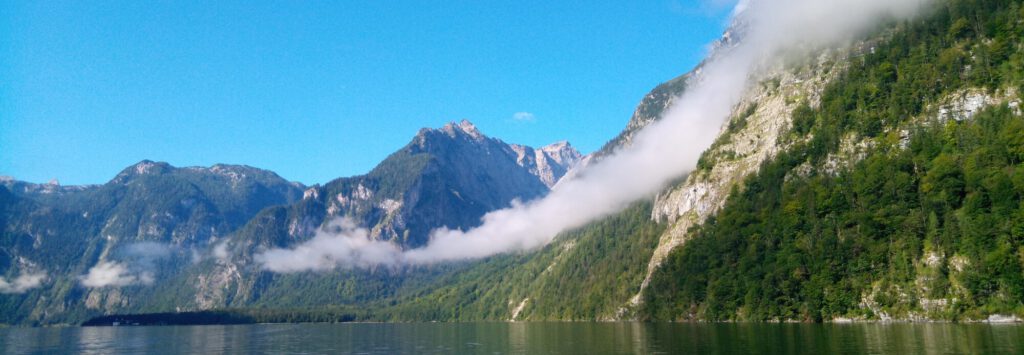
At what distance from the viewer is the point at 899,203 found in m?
145

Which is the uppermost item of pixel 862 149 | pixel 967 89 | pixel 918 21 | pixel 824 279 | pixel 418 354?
pixel 918 21

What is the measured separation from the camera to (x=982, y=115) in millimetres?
140875

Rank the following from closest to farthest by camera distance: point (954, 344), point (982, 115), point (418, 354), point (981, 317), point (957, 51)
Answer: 1. point (954, 344)
2. point (418, 354)
3. point (981, 317)
4. point (982, 115)
5. point (957, 51)

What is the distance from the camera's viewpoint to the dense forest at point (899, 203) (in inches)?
4707

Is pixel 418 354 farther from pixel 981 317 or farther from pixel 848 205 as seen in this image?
pixel 848 205

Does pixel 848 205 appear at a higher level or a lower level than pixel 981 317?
higher

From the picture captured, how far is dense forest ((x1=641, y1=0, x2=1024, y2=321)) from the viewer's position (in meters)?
120

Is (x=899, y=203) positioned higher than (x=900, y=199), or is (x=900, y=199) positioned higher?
(x=900, y=199)

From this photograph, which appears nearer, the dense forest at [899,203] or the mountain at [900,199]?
the dense forest at [899,203]

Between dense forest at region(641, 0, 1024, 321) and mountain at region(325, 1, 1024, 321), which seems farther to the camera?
mountain at region(325, 1, 1024, 321)

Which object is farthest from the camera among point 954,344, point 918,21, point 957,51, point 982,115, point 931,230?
point 918,21

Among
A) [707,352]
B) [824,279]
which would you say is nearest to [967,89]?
[824,279]

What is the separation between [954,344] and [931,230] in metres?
70.9

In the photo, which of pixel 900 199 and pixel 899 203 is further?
pixel 900 199
